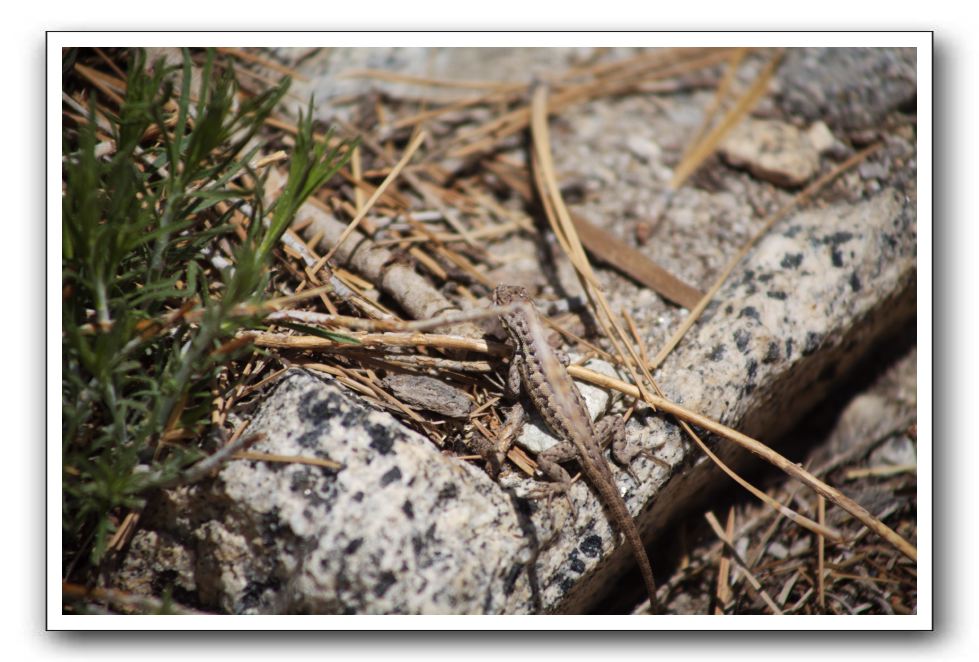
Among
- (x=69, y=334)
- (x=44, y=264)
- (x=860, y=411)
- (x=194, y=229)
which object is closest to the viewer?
(x=69, y=334)

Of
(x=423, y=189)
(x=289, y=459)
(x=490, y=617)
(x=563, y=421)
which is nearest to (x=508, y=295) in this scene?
(x=563, y=421)

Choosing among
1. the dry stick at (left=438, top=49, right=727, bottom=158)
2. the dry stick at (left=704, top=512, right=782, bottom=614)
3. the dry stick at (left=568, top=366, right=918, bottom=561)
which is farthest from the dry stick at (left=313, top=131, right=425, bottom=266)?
the dry stick at (left=704, top=512, right=782, bottom=614)

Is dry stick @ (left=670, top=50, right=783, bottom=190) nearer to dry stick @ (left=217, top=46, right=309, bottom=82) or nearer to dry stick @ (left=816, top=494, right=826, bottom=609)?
dry stick @ (left=816, top=494, right=826, bottom=609)

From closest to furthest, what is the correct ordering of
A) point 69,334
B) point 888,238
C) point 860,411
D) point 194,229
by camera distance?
point 69,334 → point 194,229 → point 888,238 → point 860,411

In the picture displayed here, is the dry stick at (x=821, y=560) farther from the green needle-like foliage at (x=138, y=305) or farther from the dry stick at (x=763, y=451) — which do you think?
the green needle-like foliage at (x=138, y=305)

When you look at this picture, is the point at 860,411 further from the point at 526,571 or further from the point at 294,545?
the point at 294,545
